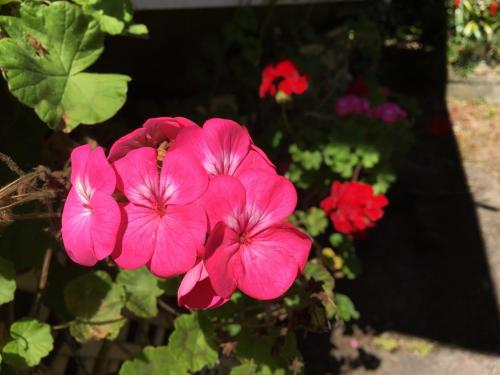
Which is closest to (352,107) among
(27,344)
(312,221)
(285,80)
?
(285,80)

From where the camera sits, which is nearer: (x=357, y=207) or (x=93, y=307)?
(x=93, y=307)

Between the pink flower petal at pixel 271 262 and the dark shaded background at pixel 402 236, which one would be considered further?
the dark shaded background at pixel 402 236

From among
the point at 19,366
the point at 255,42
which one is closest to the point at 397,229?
the point at 255,42

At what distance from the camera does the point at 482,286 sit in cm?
278

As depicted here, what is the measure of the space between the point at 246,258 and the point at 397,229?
2618 millimetres

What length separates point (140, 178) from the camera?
70 cm

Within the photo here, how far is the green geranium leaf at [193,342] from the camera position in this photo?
1180 mm

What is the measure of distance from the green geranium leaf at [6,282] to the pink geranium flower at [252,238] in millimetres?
451

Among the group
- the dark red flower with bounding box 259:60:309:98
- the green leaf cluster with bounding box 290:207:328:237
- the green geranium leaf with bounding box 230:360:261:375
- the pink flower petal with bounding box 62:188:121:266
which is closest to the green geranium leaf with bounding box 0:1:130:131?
the pink flower petal with bounding box 62:188:121:266

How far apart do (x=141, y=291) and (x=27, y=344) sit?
0.28 metres

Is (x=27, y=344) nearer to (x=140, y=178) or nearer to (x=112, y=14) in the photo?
(x=140, y=178)

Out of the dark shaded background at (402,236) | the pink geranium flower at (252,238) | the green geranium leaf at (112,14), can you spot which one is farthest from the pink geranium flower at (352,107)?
the pink geranium flower at (252,238)

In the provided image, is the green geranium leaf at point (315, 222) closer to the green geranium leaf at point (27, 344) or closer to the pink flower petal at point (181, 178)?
the green geranium leaf at point (27, 344)

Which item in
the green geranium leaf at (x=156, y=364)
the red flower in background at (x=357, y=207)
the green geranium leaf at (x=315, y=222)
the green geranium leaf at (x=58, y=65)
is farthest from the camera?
the green geranium leaf at (x=315, y=222)
